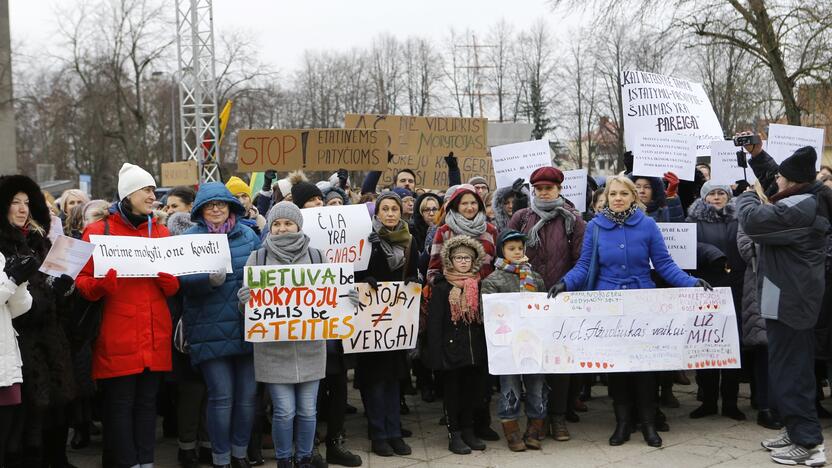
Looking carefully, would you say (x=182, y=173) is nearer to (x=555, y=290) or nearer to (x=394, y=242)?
(x=394, y=242)

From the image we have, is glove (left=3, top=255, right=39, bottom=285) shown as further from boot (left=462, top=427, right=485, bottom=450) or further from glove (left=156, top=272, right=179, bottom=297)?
boot (left=462, top=427, right=485, bottom=450)

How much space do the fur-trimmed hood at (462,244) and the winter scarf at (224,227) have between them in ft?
5.24

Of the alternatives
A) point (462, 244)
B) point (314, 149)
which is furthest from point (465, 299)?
point (314, 149)

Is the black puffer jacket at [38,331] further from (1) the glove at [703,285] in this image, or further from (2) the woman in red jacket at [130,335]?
(1) the glove at [703,285]

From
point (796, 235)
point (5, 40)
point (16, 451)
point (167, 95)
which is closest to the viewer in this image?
point (16, 451)

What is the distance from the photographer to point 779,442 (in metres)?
6.07

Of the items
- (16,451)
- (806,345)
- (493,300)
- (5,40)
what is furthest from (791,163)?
(5,40)

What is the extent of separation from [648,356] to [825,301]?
5.57ft

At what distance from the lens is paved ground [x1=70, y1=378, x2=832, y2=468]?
5961 millimetres

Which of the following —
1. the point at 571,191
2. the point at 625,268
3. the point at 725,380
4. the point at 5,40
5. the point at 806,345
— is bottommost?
the point at 725,380

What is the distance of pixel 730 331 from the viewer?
6402 mm

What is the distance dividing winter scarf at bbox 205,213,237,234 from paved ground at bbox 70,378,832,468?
5.93 ft

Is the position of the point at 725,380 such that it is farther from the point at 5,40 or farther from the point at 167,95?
the point at 167,95

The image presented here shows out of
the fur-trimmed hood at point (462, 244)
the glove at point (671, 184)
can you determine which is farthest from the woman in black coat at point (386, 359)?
the glove at point (671, 184)
